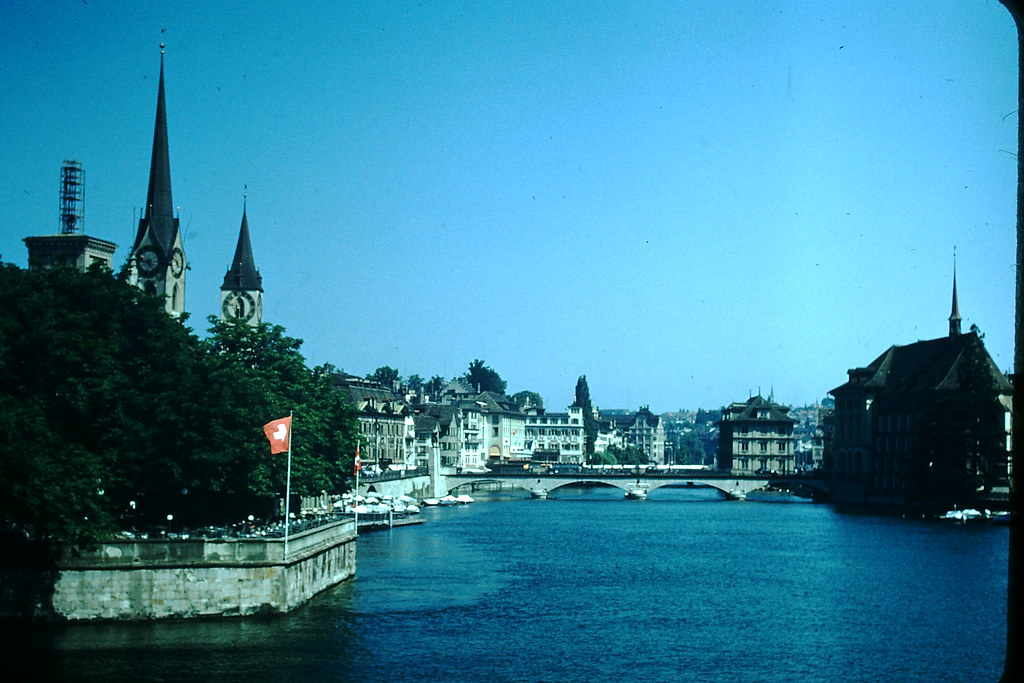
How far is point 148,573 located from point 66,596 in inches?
112

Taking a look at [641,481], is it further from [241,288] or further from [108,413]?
[108,413]

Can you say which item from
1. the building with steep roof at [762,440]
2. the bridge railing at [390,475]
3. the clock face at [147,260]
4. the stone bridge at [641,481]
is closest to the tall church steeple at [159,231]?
the clock face at [147,260]

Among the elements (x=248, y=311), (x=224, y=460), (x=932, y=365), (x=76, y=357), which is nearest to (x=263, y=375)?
(x=224, y=460)

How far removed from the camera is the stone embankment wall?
141 ft

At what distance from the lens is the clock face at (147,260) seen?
375 feet

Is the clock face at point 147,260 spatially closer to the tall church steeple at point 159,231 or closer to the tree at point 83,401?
the tall church steeple at point 159,231

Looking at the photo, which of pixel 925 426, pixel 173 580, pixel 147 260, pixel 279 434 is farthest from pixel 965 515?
pixel 173 580

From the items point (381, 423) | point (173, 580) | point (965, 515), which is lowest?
point (965, 515)

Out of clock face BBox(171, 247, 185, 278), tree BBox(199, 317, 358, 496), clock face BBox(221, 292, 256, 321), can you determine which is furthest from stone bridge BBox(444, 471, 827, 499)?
tree BBox(199, 317, 358, 496)

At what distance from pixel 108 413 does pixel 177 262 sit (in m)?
72.9

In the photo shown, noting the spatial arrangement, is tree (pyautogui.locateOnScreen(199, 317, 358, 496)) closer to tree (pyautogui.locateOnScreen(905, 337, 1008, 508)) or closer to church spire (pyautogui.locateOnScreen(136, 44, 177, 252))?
church spire (pyautogui.locateOnScreen(136, 44, 177, 252))

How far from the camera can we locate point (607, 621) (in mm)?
50281

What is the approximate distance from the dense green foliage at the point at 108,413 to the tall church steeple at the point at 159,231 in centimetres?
5822

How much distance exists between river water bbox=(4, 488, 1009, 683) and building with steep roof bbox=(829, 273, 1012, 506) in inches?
945
